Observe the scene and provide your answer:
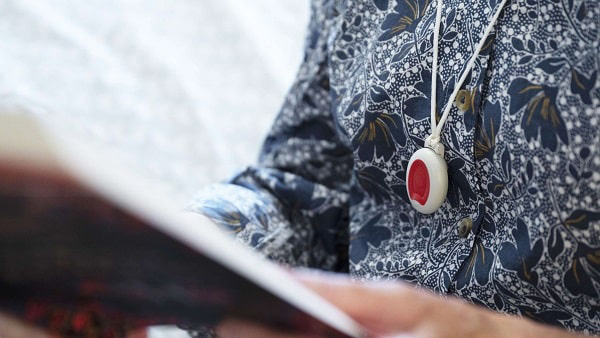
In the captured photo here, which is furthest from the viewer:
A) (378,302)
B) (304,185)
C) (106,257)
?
(304,185)

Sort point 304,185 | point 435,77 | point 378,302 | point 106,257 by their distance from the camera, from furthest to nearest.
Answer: point 304,185 → point 435,77 → point 378,302 → point 106,257

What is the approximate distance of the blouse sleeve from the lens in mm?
654

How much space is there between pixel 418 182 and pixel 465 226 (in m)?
0.05

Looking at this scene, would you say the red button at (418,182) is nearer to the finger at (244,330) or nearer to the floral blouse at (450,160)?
the floral blouse at (450,160)

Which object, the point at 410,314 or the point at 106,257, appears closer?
the point at 106,257

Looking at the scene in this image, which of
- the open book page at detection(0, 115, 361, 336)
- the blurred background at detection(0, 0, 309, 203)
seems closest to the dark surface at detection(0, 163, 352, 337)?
the open book page at detection(0, 115, 361, 336)

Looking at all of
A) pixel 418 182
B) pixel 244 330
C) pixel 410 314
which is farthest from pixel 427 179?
pixel 244 330

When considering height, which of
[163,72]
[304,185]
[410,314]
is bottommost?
[410,314]

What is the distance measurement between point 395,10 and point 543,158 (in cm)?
18

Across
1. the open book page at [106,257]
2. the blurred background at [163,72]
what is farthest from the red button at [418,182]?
the blurred background at [163,72]

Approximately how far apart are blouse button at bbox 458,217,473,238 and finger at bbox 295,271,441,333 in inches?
3.7

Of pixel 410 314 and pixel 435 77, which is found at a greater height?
pixel 435 77

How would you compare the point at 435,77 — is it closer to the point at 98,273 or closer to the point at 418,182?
the point at 418,182

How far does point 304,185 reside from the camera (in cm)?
67
